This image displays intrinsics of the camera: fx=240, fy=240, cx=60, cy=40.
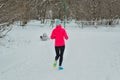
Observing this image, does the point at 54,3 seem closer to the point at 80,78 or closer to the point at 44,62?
the point at 44,62

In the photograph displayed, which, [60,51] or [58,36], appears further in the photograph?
[60,51]

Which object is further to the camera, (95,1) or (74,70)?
(95,1)

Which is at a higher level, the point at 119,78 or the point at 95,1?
the point at 95,1

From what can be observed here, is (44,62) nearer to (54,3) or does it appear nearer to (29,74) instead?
(29,74)

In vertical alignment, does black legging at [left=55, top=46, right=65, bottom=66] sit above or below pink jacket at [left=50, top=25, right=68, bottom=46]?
below

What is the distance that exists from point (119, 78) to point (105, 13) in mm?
24401

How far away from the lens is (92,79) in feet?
23.1

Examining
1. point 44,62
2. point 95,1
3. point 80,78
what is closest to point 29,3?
point 95,1

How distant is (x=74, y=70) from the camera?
8141mm

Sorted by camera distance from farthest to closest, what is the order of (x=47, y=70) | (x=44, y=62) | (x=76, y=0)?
(x=76, y=0) < (x=44, y=62) < (x=47, y=70)

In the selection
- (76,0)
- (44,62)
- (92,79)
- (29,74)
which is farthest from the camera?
(76,0)

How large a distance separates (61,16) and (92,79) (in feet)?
90.3

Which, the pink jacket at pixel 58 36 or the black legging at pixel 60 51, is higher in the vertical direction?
the pink jacket at pixel 58 36

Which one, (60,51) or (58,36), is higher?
(58,36)
